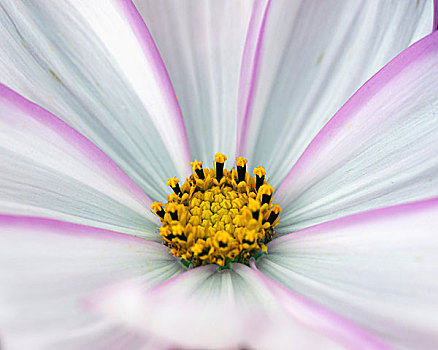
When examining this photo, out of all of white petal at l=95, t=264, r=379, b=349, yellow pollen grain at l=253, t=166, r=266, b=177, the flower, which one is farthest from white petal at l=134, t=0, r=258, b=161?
white petal at l=95, t=264, r=379, b=349

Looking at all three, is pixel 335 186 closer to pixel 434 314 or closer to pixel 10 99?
pixel 434 314

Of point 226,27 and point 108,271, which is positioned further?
point 226,27

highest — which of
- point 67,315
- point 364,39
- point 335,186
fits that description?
point 364,39

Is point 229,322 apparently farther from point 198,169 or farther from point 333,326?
point 198,169

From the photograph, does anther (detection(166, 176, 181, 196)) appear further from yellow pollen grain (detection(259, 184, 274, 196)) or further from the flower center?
yellow pollen grain (detection(259, 184, 274, 196))

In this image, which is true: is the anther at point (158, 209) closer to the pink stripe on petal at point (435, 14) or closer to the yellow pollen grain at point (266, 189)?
the yellow pollen grain at point (266, 189)

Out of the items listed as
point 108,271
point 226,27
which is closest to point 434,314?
point 108,271

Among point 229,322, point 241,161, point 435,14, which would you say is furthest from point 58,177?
point 435,14
